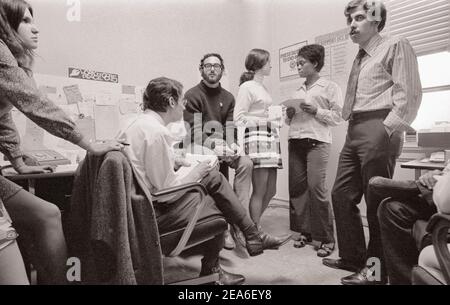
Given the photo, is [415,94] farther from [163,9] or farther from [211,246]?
[163,9]

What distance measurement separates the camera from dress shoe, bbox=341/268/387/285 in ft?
5.65

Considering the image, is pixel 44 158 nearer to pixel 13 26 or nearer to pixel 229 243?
pixel 13 26

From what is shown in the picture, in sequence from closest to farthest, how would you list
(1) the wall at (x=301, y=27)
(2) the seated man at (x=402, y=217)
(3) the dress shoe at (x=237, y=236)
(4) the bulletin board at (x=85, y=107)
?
(2) the seated man at (x=402, y=217), (3) the dress shoe at (x=237, y=236), (4) the bulletin board at (x=85, y=107), (1) the wall at (x=301, y=27)

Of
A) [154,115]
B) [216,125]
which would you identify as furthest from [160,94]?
[216,125]

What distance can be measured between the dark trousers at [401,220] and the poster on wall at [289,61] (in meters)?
2.18

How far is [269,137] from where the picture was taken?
2.52 metres

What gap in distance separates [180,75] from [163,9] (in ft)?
1.89

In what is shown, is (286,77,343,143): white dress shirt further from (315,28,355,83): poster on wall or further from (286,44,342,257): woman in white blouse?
(315,28,355,83): poster on wall

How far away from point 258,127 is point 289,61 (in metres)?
1.31

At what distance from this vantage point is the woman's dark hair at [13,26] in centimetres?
113

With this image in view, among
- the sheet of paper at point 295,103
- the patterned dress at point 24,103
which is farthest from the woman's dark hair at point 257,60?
the patterned dress at point 24,103

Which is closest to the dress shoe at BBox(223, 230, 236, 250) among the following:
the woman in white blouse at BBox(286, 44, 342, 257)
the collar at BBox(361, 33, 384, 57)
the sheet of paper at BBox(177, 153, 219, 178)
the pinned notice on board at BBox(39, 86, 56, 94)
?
the woman in white blouse at BBox(286, 44, 342, 257)

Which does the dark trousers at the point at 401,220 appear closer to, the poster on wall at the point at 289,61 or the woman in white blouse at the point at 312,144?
the woman in white blouse at the point at 312,144
